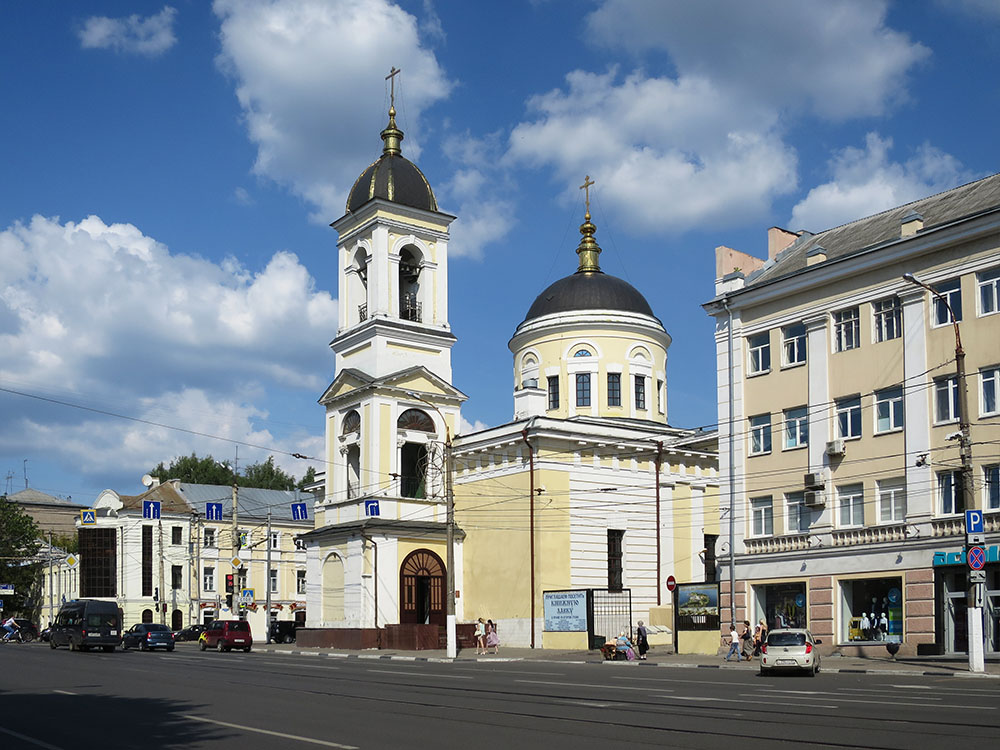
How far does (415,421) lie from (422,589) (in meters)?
8.00

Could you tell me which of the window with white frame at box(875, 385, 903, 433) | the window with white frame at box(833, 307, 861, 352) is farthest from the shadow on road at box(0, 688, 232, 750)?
the window with white frame at box(833, 307, 861, 352)

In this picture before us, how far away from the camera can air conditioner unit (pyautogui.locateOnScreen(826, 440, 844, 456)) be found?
36.2 meters

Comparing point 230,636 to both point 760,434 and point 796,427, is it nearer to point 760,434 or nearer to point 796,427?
point 760,434

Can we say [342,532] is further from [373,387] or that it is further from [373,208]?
[373,208]

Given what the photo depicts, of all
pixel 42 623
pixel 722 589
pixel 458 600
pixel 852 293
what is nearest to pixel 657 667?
pixel 722 589

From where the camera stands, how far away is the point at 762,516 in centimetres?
3928

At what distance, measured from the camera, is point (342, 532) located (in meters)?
52.7

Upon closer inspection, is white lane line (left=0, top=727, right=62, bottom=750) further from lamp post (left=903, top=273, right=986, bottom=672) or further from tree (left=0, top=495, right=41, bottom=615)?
tree (left=0, top=495, right=41, bottom=615)

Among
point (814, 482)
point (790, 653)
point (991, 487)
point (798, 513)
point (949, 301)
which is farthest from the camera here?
point (798, 513)

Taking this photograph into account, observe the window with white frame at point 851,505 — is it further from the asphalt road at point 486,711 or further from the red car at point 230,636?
the red car at point 230,636

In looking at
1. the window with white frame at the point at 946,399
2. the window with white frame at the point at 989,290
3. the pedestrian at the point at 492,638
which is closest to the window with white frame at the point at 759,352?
the window with white frame at the point at 946,399

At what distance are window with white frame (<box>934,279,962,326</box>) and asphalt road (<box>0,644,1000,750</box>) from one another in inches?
458

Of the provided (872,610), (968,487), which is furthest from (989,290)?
(872,610)

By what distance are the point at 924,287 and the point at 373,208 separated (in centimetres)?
2922
